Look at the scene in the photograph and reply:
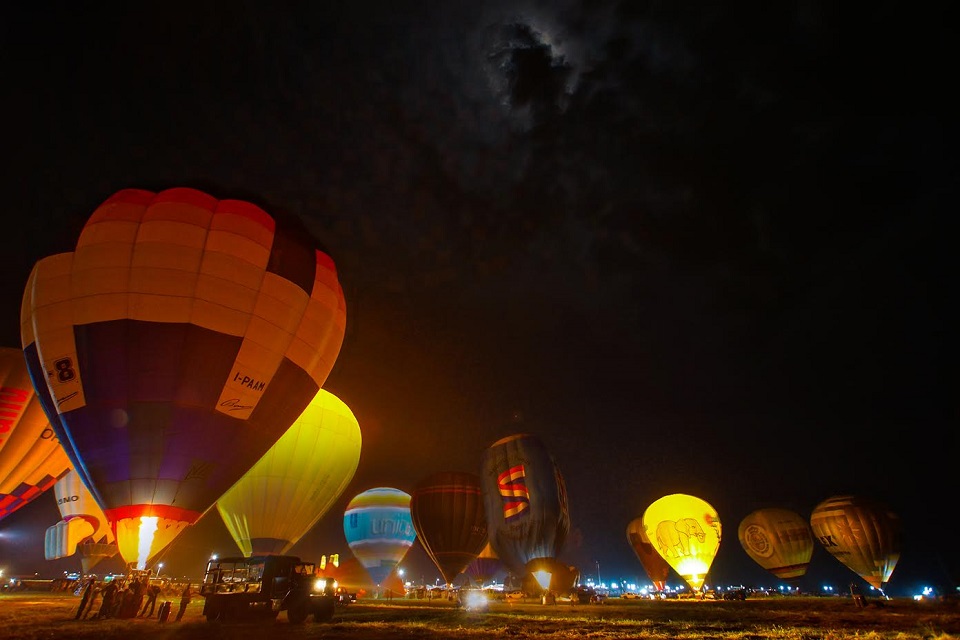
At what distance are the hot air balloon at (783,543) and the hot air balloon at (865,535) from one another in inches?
63.3

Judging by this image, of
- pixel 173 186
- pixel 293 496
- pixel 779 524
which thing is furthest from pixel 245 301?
pixel 779 524

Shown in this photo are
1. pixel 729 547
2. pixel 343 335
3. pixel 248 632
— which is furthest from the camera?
pixel 729 547

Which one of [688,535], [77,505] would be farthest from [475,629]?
[77,505]

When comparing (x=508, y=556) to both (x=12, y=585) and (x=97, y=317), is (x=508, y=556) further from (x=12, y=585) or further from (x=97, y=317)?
(x=12, y=585)

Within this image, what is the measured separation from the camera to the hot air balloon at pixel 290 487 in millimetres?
18875

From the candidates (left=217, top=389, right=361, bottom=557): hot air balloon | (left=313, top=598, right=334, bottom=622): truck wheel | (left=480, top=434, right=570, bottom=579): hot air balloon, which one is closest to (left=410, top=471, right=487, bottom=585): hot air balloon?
(left=480, top=434, right=570, bottom=579): hot air balloon

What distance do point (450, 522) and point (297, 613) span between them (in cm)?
1859

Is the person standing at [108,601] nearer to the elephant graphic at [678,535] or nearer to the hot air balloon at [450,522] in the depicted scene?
the hot air balloon at [450,522]

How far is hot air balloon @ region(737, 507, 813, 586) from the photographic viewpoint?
3362 centimetres

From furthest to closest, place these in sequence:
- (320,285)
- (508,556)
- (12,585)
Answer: (12,585) < (508,556) < (320,285)

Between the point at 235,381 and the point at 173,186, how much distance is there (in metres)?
6.35

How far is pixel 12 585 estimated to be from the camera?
28.0m

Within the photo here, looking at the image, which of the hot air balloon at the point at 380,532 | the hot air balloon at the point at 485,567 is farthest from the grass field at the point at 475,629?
the hot air balloon at the point at 485,567

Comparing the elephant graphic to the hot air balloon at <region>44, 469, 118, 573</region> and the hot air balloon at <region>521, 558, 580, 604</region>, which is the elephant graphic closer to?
the hot air balloon at <region>521, 558, 580, 604</region>
